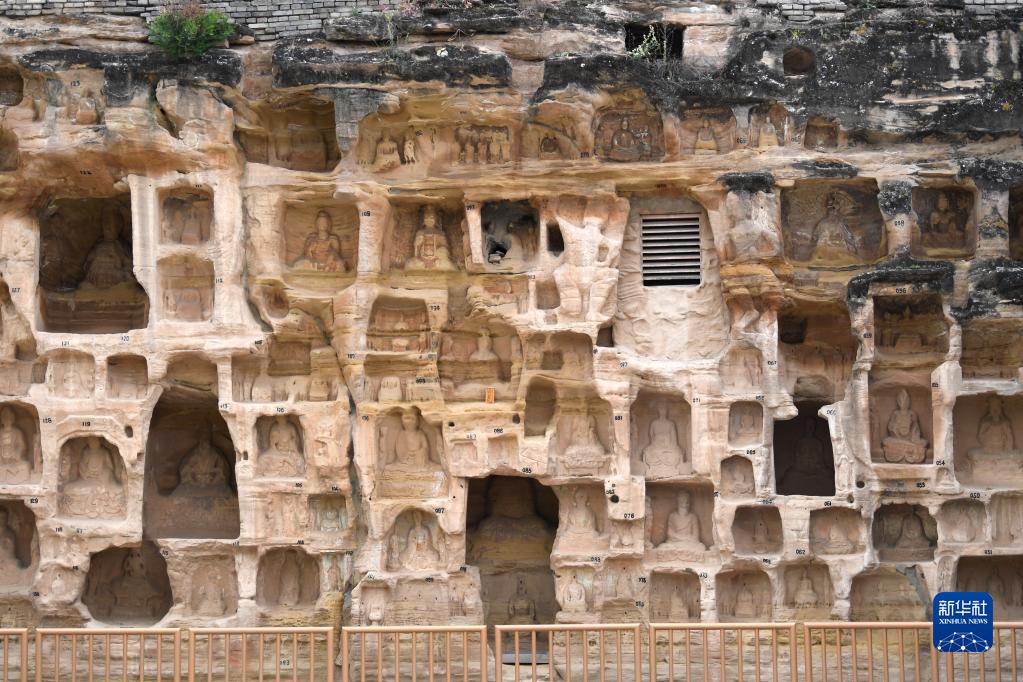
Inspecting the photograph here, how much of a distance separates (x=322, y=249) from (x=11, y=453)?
517 cm

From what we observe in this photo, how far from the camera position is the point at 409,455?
1812 cm

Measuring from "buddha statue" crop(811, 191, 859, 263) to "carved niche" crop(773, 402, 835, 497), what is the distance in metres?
2.15

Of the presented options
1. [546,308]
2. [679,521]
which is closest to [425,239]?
[546,308]

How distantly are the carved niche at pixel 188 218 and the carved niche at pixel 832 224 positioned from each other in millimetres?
8107

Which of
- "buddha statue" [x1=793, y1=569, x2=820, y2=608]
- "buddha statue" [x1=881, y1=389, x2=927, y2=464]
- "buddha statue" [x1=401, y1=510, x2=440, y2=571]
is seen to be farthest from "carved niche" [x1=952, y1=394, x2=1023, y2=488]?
"buddha statue" [x1=401, y1=510, x2=440, y2=571]

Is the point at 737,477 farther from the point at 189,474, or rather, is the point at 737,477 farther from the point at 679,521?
the point at 189,474

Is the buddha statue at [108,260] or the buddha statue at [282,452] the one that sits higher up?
the buddha statue at [108,260]

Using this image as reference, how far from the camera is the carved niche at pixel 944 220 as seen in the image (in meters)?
17.9

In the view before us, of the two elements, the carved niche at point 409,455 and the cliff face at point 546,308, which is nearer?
the cliff face at point 546,308

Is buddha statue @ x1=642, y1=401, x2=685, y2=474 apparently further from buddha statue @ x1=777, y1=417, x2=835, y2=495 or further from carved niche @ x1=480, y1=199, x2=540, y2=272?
carved niche @ x1=480, y1=199, x2=540, y2=272

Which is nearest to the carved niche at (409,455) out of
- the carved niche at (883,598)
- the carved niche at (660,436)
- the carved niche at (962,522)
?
the carved niche at (660,436)

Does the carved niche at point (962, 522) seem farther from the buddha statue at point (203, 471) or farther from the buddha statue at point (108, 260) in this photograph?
the buddha statue at point (108, 260)

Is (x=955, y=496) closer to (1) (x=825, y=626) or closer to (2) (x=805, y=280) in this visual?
(2) (x=805, y=280)

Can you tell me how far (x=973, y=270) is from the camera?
17078 mm
